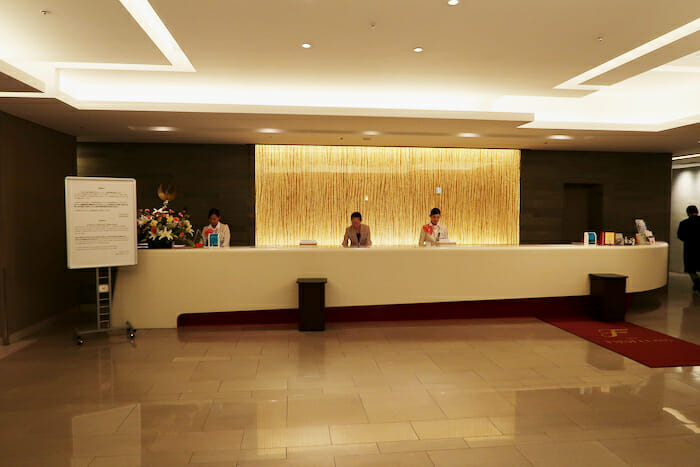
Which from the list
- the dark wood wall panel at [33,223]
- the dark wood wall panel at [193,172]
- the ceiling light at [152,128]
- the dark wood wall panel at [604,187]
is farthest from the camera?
the dark wood wall panel at [604,187]

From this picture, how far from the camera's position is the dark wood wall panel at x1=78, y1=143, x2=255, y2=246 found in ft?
30.8

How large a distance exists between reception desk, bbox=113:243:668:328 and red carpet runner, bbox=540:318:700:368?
659 mm

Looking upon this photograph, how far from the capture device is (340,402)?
4.17 m

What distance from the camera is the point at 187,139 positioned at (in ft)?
29.5

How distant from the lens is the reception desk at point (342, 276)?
21.9 feet

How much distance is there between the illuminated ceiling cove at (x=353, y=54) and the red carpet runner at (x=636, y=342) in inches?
121

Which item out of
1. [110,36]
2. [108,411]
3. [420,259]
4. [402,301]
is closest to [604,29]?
[420,259]

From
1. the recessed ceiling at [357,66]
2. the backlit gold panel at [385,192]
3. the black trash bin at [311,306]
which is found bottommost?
the black trash bin at [311,306]

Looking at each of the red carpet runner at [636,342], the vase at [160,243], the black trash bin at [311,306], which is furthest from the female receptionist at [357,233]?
the red carpet runner at [636,342]

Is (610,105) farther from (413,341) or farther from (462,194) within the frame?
(413,341)

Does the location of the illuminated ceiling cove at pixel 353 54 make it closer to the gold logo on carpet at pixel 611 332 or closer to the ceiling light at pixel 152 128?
the ceiling light at pixel 152 128

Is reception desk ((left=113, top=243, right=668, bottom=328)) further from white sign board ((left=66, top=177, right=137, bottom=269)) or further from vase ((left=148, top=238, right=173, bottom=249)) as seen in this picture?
white sign board ((left=66, top=177, right=137, bottom=269))

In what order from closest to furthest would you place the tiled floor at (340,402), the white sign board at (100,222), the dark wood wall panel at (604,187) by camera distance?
the tiled floor at (340,402), the white sign board at (100,222), the dark wood wall panel at (604,187)

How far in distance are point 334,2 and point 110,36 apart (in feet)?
7.46
